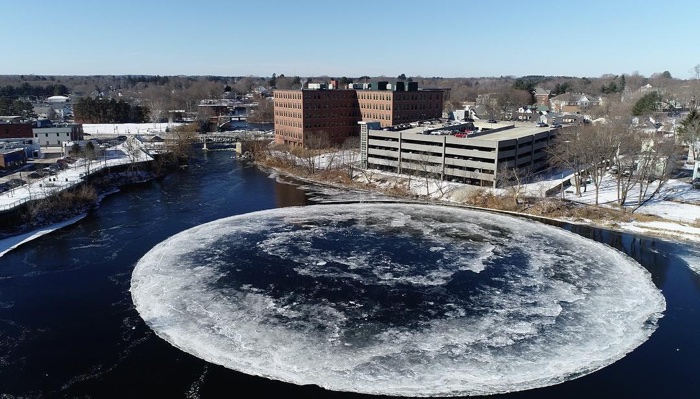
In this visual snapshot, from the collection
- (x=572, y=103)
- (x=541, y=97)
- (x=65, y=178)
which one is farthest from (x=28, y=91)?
(x=572, y=103)

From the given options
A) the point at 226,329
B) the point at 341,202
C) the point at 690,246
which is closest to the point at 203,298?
the point at 226,329

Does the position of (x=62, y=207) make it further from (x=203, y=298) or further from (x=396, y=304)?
(x=396, y=304)

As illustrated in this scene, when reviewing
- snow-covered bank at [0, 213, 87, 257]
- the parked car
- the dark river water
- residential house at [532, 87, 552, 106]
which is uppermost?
residential house at [532, 87, 552, 106]

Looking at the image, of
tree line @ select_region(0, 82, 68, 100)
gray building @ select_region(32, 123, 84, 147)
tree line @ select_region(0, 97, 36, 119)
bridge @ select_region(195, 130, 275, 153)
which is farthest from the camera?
tree line @ select_region(0, 82, 68, 100)

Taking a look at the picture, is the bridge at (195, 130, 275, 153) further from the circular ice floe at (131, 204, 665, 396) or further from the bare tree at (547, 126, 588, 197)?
the circular ice floe at (131, 204, 665, 396)

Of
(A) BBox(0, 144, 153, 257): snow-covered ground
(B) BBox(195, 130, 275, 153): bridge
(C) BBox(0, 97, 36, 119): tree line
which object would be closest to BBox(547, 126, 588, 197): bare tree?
(A) BBox(0, 144, 153, 257): snow-covered ground

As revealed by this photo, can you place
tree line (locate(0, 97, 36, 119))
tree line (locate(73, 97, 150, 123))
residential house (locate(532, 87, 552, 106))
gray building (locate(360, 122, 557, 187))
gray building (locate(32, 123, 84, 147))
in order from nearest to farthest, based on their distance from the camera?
gray building (locate(360, 122, 557, 187))
gray building (locate(32, 123, 84, 147))
tree line (locate(73, 97, 150, 123))
tree line (locate(0, 97, 36, 119))
residential house (locate(532, 87, 552, 106))
